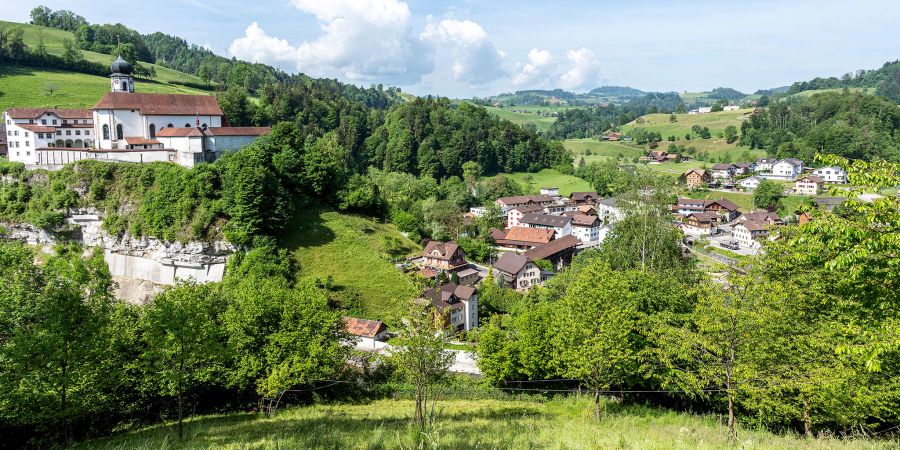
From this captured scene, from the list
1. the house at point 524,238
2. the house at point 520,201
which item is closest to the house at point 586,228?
the house at point 524,238

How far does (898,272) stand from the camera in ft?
35.4

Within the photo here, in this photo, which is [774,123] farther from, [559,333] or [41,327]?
[41,327]

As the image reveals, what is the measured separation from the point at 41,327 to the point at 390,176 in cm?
7421

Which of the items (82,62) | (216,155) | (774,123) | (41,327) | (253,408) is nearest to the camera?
(41,327)

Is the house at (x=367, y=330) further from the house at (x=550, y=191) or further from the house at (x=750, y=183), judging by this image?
the house at (x=750, y=183)

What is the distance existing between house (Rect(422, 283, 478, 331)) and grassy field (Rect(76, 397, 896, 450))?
1726cm

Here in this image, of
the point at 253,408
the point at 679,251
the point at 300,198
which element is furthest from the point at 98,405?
the point at 679,251

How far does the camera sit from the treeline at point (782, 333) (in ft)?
35.3

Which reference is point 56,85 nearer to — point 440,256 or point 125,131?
point 125,131

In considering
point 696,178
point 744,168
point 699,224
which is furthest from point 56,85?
point 744,168

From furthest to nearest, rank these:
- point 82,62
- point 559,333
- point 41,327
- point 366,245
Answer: point 82,62 < point 366,245 < point 559,333 < point 41,327

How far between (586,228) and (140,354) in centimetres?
6901

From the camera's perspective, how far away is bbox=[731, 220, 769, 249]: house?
3069 inches

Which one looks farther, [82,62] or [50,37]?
[50,37]
